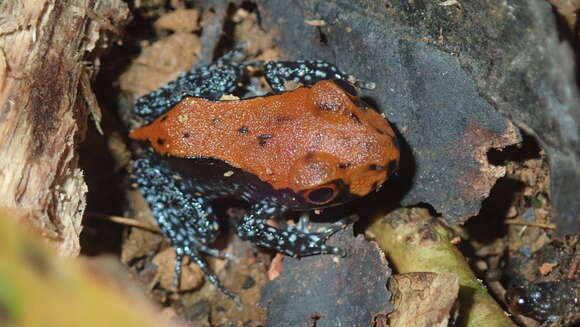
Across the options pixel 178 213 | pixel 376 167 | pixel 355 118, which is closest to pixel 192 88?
pixel 178 213

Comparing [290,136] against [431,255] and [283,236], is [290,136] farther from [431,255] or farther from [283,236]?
[431,255]

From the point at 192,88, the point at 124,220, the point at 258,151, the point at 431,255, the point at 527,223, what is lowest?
the point at 124,220

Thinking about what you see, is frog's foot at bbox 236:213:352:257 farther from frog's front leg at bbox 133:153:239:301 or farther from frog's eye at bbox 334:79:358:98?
frog's eye at bbox 334:79:358:98

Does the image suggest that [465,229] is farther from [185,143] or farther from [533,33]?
[185,143]

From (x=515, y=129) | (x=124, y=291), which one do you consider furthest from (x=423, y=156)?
(x=124, y=291)

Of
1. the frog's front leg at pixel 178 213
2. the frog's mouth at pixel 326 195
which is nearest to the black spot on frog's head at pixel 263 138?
the frog's mouth at pixel 326 195

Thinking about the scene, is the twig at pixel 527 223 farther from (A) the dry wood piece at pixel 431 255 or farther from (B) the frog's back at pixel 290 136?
(B) the frog's back at pixel 290 136
